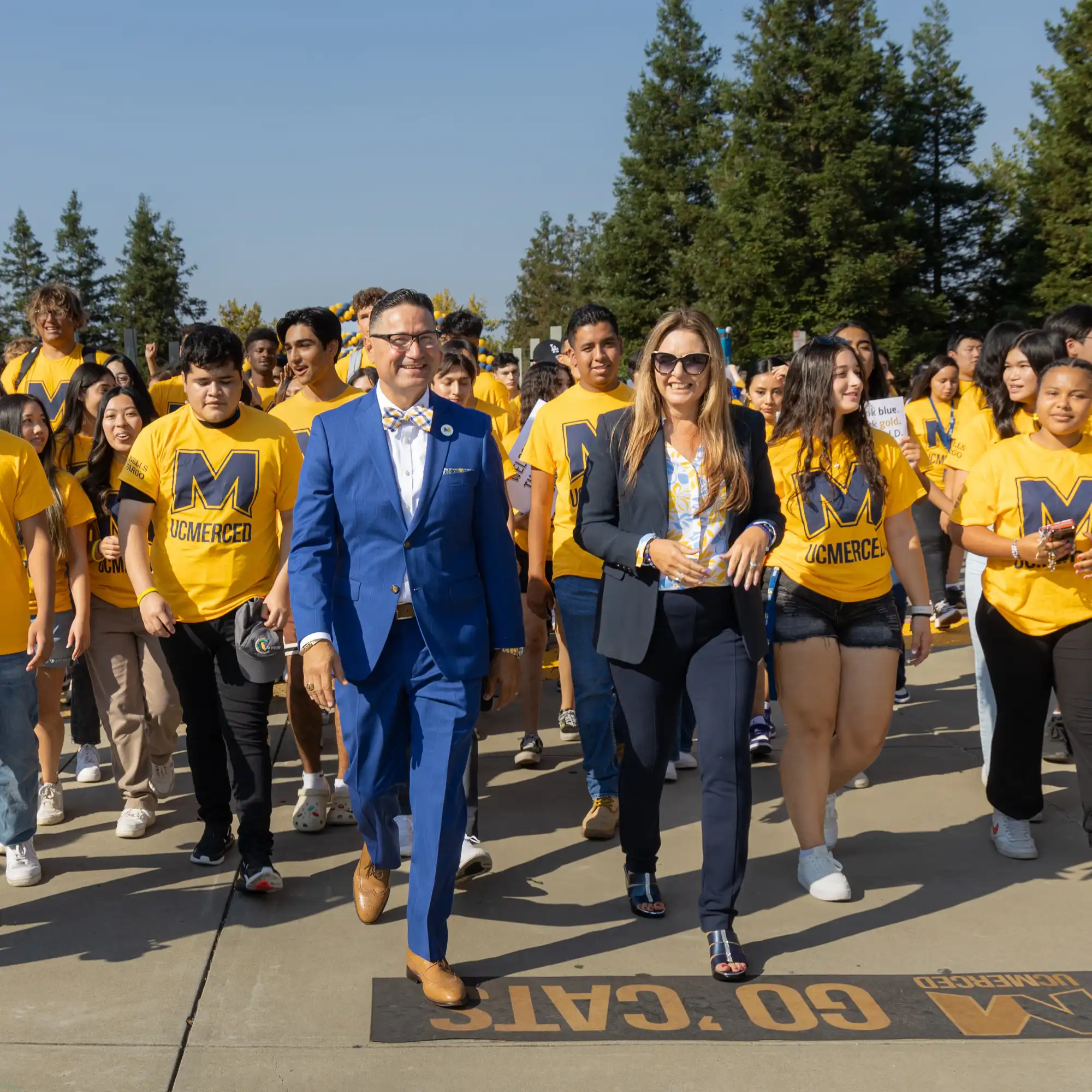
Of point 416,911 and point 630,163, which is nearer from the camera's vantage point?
point 416,911

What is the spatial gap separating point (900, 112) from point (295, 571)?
46.5 metres

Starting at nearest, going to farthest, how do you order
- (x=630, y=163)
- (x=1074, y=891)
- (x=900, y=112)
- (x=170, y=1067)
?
(x=170, y=1067) < (x=1074, y=891) < (x=900, y=112) < (x=630, y=163)

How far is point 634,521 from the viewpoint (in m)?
4.29

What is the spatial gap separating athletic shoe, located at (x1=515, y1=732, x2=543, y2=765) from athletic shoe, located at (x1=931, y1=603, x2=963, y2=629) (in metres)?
4.75

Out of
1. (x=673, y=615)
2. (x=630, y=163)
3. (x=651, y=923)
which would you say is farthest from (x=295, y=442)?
(x=630, y=163)

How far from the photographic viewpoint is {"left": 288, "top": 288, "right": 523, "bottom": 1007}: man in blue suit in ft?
12.7

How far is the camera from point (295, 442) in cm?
500

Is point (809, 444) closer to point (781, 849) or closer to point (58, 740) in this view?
point (781, 849)

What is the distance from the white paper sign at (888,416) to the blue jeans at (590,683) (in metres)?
1.57

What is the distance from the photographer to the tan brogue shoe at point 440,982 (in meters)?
3.79

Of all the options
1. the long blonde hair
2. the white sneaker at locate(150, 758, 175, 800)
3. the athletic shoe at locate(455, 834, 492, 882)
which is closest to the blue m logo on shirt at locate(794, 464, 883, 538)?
the long blonde hair

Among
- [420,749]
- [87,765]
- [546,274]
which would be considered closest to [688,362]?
[420,749]

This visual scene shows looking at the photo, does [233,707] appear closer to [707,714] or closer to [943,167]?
[707,714]

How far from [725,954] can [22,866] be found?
272 cm
